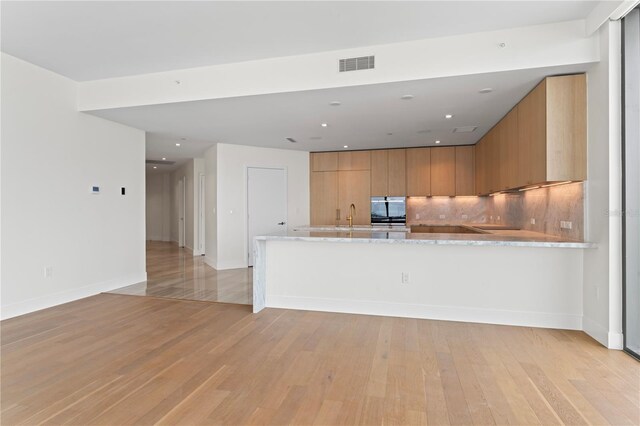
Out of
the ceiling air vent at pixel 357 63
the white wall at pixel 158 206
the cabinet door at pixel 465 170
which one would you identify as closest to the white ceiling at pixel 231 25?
the ceiling air vent at pixel 357 63

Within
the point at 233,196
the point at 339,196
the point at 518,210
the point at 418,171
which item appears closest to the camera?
the point at 518,210

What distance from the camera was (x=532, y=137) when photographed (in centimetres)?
354

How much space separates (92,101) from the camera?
436cm

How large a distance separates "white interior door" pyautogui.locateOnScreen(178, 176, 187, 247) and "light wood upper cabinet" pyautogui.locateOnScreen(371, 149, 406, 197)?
5.74 meters

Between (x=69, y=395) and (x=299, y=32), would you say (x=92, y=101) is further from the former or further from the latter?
(x=69, y=395)

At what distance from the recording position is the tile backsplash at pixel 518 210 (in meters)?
3.40

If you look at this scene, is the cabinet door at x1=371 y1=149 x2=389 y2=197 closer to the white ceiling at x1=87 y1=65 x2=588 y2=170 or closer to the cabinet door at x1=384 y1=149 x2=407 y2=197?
the cabinet door at x1=384 y1=149 x2=407 y2=197

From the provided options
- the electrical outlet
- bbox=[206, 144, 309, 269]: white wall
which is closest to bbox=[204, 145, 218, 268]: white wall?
bbox=[206, 144, 309, 269]: white wall

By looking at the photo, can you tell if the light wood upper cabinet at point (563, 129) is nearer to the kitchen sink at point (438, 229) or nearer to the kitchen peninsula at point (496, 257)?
the kitchen peninsula at point (496, 257)

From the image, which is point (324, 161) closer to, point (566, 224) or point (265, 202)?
point (265, 202)

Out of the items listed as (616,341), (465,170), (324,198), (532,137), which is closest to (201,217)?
(324,198)

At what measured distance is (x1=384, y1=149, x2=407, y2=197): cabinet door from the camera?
23.2ft

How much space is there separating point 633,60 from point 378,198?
479cm

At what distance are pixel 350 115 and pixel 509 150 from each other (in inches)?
83.2
